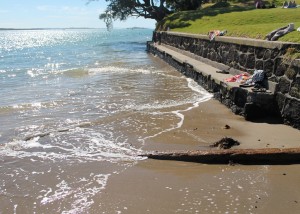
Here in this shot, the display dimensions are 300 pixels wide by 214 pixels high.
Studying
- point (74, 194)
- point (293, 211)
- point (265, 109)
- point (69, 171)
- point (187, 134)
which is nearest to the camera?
point (293, 211)

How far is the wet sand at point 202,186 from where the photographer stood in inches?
175

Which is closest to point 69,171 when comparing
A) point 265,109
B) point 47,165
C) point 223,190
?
point 47,165

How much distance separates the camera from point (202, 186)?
500 centimetres

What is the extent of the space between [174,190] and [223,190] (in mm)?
614

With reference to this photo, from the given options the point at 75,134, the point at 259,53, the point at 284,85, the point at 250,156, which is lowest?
the point at 75,134

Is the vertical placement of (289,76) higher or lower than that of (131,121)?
higher

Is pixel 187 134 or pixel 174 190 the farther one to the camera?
pixel 187 134

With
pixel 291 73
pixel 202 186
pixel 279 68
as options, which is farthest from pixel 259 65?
pixel 202 186

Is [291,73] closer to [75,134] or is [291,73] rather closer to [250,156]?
[250,156]

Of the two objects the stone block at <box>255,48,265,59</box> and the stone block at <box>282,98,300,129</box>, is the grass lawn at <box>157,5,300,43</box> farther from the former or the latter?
the stone block at <box>282,98,300,129</box>

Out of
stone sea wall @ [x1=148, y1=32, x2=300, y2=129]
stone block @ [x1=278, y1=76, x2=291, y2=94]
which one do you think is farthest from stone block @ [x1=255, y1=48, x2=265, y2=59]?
stone block @ [x1=278, y1=76, x2=291, y2=94]

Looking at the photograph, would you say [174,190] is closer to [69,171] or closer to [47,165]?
[69,171]

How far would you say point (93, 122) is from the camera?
8.41 meters

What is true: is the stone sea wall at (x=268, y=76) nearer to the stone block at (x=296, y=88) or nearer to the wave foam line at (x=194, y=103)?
the stone block at (x=296, y=88)
